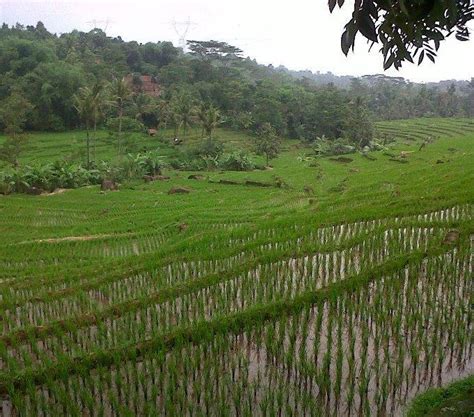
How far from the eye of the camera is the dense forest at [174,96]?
39.8 metres

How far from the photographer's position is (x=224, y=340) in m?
4.78

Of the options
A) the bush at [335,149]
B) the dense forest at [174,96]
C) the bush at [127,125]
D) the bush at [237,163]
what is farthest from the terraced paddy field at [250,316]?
the bush at [127,125]

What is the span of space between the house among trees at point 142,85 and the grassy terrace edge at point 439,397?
1813 inches

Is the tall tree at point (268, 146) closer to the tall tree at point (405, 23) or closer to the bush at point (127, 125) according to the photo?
the bush at point (127, 125)

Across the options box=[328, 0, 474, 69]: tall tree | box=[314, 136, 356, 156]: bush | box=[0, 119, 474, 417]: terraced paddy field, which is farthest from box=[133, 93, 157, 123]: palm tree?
box=[328, 0, 474, 69]: tall tree

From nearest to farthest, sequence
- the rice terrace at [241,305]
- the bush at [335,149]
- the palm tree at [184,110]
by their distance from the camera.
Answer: the rice terrace at [241,305], the bush at [335,149], the palm tree at [184,110]

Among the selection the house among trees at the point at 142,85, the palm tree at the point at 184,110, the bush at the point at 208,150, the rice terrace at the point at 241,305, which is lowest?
the rice terrace at the point at 241,305

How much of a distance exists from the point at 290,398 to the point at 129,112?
3982 cm

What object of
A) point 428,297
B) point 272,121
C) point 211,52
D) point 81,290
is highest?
point 211,52

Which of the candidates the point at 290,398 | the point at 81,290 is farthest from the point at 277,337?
the point at 81,290

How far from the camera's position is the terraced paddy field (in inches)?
153

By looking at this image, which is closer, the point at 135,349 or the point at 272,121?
the point at 135,349

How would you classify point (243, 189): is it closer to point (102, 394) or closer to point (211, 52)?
point (102, 394)

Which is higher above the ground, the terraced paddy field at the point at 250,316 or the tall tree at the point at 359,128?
the tall tree at the point at 359,128
